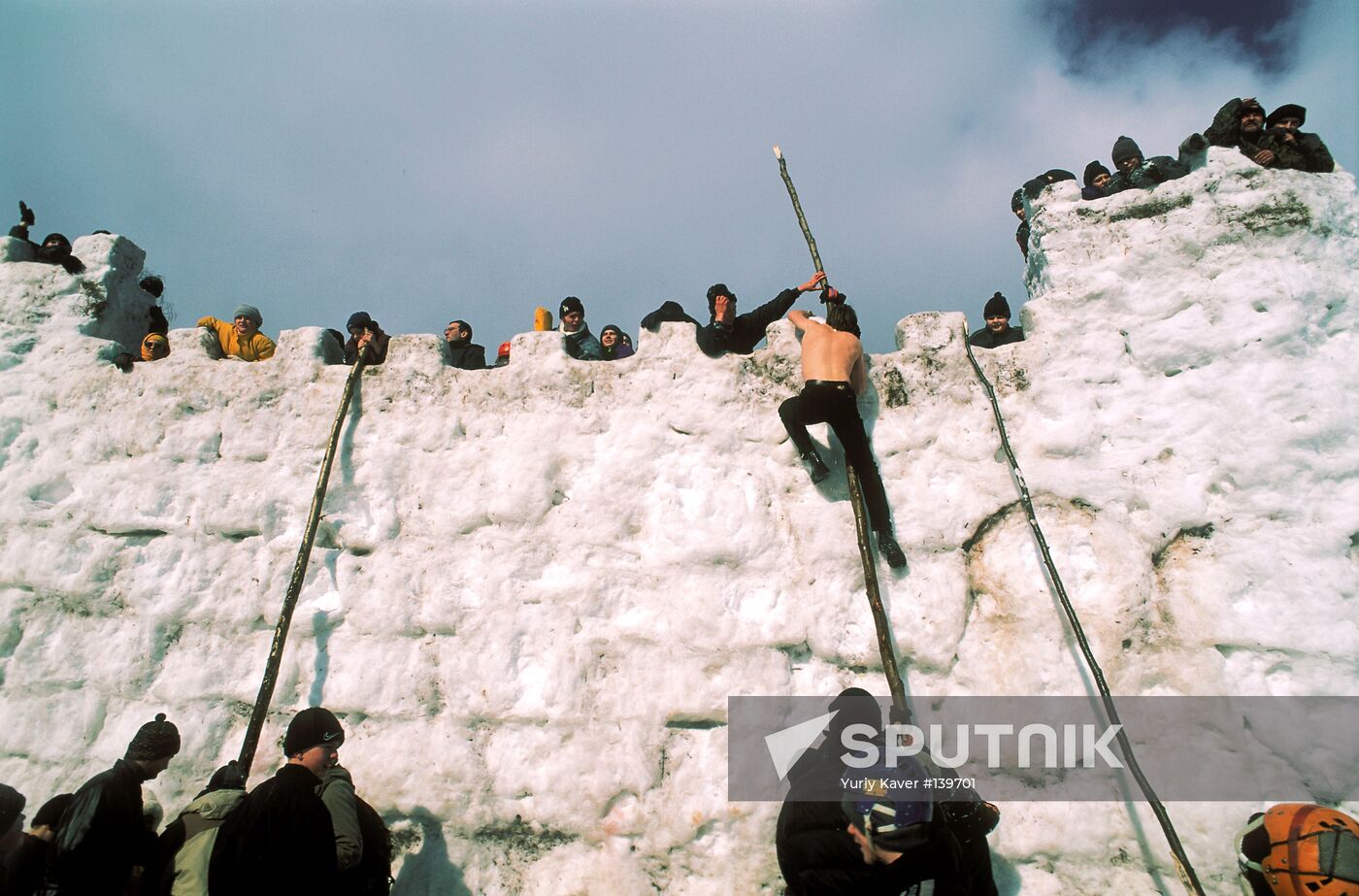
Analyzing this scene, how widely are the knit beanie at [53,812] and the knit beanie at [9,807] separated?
182 mm

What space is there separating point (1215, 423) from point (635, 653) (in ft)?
12.8

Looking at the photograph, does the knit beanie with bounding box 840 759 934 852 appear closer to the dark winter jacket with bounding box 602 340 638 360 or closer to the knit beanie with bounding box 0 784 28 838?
the knit beanie with bounding box 0 784 28 838

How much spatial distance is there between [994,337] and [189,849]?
239 inches

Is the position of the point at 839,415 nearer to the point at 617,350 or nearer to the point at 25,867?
the point at 617,350

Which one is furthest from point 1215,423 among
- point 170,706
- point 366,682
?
point 170,706

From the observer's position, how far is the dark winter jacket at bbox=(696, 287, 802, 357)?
4977 mm

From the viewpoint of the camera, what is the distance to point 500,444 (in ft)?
16.3

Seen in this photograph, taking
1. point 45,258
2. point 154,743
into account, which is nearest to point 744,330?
point 154,743

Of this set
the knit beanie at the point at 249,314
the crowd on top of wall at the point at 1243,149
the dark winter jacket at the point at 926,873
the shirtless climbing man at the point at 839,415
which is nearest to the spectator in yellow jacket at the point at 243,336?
the knit beanie at the point at 249,314

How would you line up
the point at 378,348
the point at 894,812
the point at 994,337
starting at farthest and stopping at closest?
1. the point at 994,337
2. the point at 378,348
3. the point at 894,812

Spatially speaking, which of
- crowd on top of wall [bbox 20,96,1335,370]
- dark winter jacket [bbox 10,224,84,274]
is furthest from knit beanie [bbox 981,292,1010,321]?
dark winter jacket [bbox 10,224,84,274]

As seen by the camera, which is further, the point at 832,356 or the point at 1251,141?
the point at 1251,141

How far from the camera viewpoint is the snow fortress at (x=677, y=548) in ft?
13.2

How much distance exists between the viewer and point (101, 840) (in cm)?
312
